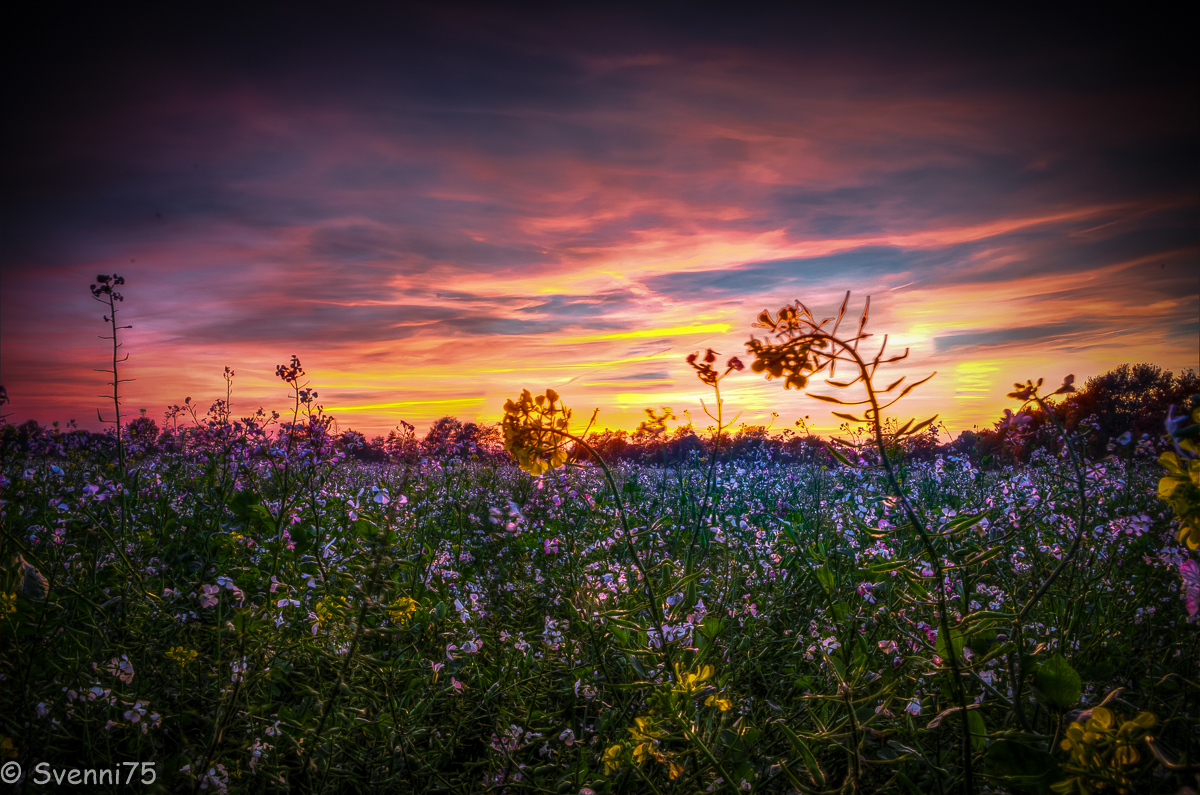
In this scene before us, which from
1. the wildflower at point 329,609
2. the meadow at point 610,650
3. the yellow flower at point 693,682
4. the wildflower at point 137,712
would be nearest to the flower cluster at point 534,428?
the meadow at point 610,650

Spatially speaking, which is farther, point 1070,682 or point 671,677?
point 671,677

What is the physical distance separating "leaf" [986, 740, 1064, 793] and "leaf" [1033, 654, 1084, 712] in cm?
13

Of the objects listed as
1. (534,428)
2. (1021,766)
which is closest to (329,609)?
(534,428)

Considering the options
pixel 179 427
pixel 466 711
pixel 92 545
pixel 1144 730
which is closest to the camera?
pixel 1144 730

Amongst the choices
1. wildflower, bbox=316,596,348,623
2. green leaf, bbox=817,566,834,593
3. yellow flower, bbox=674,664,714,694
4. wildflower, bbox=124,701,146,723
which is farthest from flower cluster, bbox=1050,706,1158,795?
wildflower, bbox=124,701,146,723

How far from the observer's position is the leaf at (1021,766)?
4.27 ft

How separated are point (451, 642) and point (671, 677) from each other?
1.44m

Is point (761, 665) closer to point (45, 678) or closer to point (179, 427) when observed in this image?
point (45, 678)

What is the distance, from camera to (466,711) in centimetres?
250

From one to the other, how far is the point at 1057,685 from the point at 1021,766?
219 millimetres

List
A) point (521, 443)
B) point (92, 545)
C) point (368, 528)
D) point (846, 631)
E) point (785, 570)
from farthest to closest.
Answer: point (92, 545) < point (785, 570) < point (368, 528) < point (846, 631) < point (521, 443)

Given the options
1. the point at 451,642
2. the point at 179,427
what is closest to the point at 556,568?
the point at 451,642

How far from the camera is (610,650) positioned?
2908 mm

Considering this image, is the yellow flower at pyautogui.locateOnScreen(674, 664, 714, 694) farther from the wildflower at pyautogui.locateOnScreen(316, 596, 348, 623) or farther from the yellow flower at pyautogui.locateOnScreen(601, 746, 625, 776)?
the wildflower at pyautogui.locateOnScreen(316, 596, 348, 623)
